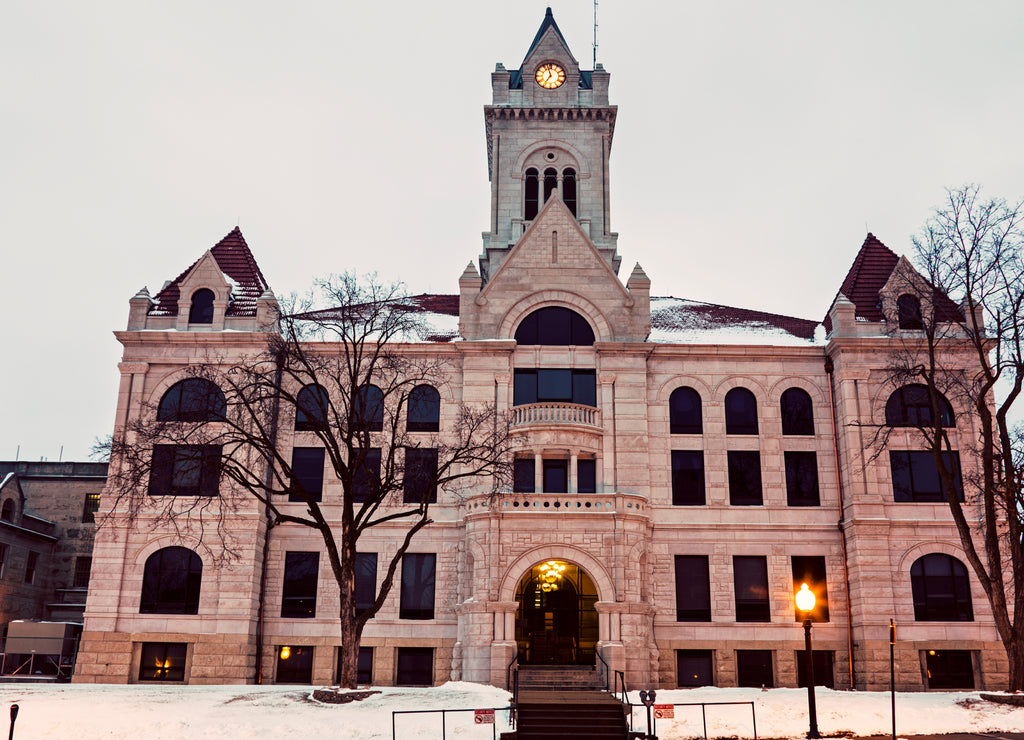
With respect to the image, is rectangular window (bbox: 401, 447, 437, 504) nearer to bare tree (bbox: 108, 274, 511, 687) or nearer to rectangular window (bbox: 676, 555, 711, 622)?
bare tree (bbox: 108, 274, 511, 687)

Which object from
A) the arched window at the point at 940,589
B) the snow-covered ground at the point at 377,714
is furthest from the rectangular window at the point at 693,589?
the arched window at the point at 940,589

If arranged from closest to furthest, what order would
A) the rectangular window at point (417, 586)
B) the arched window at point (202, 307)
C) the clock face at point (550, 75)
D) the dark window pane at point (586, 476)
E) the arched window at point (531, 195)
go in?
the rectangular window at point (417, 586)
the dark window pane at point (586, 476)
the arched window at point (202, 307)
the arched window at point (531, 195)
the clock face at point (550, 75)

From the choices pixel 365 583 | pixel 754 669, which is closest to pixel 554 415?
pixel 365 583

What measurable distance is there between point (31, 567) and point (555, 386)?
30.5 m

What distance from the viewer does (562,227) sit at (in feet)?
129

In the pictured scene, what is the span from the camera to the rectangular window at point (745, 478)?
3697 centimetres

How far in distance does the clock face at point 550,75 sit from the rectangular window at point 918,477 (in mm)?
25409

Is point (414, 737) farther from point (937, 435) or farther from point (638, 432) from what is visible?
point (937, 435)

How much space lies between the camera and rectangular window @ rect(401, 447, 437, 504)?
118 ft

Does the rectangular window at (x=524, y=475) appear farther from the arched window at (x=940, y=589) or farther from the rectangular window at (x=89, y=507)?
the rectangular window at (x=89, y=507)

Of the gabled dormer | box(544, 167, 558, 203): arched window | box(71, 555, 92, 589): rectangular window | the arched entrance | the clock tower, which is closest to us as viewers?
the arched entrance

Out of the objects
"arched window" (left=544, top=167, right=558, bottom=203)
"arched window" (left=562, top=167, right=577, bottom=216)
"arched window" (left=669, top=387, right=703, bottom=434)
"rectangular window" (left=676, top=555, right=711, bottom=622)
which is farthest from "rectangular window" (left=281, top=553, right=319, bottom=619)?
"arched window" (left=562, top=167, right=577, bottom=216)

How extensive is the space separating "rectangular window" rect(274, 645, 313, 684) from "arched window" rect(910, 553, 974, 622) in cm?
2337

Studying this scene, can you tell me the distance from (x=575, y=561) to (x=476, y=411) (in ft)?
24.3
